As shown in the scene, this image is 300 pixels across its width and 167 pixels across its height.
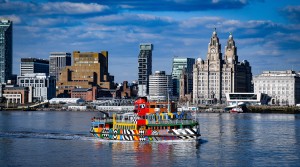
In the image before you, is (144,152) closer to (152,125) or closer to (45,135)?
(152,125)

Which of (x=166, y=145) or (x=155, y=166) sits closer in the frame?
(x=155, y=166)

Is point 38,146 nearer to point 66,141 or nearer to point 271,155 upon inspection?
point 66,141

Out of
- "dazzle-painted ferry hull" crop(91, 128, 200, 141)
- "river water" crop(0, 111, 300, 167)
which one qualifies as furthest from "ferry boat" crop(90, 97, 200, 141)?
"river water" crop(0, 111, 300, 167)

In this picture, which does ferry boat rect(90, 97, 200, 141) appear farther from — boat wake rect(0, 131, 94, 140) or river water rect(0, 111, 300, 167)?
boat wake rect(0, 131, 94, 140)

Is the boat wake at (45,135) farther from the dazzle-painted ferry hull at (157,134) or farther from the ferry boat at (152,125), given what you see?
the dazzle-painted ferry hull at (157,134)

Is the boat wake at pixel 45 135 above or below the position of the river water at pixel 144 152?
above

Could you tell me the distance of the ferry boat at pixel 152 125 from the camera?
284 feet

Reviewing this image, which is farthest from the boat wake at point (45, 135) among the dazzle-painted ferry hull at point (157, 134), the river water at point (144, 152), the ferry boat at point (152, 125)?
the dazzle-painted ferry hull at point (157, 134)

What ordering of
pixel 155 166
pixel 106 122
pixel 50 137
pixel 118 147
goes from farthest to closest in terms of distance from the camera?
pixel 50 137
pixel 106 122
pixel 118 147
pixel 155 166

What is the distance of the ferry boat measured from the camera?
86.4 m

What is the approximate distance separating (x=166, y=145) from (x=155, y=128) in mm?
3841

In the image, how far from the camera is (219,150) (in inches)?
3255

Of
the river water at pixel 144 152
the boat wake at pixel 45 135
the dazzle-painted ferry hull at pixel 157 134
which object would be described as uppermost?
the dazzle-painted ferry hull at pixel 157 134

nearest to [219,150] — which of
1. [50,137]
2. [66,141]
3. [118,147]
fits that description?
[118,147]
